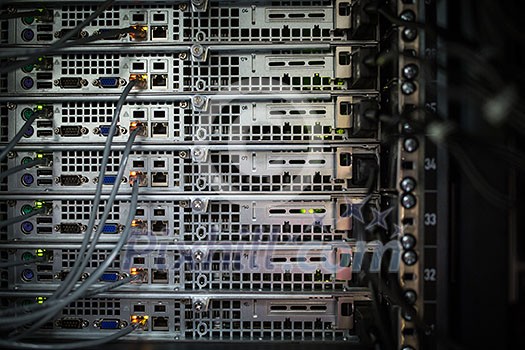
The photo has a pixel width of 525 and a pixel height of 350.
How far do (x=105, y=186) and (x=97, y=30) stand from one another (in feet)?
2.48

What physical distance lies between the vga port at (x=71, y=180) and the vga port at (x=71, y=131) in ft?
0.67

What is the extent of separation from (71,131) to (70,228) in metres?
0.47

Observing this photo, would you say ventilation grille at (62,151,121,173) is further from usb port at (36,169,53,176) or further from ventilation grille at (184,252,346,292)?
ventilation grille at (184,252,346,292)

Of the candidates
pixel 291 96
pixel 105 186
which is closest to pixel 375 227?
pixel 291 96

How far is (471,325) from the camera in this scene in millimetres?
1521

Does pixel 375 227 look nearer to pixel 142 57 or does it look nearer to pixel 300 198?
pixel 300 198

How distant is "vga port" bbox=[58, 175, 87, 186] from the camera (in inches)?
79.4

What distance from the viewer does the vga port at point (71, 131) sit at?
202 cm

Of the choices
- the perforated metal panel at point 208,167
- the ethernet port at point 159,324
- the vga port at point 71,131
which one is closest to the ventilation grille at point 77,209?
the perforated metal panel at point 208,167

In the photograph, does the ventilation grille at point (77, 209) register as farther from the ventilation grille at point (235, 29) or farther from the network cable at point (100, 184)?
the ventilation grille at point (235, 29)

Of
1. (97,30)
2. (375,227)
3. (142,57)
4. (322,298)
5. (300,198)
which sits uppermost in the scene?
(97,30)

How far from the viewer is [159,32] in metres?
2.00

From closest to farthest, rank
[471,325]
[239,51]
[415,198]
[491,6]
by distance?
[491,6]
[471,325]
[415,198]
[239,51]

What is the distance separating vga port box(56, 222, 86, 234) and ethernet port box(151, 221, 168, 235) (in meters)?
0.35
